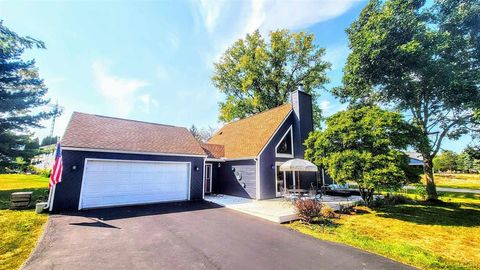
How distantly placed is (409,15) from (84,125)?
21.7m

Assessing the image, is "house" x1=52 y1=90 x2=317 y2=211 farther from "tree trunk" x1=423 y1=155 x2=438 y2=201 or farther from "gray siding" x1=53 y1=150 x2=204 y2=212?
"tree trunk" x1=423 y1=155 x2=438 y2=201

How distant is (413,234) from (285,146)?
851 centimetres

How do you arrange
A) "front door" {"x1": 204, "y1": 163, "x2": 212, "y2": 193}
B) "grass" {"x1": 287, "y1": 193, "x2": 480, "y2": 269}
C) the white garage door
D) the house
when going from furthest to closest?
1. "front door" {"x1": 204, "y1": 163, "x2": 212, "y2": 193}
2. the white garage door
3. the house
4. "grass" {"x1": 287, "y1": 193, "x2": 480, "y2": 269}

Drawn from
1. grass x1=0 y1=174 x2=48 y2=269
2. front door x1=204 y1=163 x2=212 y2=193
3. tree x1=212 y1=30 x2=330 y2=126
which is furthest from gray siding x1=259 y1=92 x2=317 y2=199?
tree x1=212 y1=30 x2=330 y2=126

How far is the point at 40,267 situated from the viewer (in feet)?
14.2

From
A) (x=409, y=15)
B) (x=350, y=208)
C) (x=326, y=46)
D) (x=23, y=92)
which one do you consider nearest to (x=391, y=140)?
(x=350, y=208)

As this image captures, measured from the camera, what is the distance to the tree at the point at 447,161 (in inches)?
1839

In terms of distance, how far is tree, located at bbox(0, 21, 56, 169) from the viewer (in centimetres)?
1648

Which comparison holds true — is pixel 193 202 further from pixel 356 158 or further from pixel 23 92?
pixel 23 92

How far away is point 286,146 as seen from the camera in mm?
14906

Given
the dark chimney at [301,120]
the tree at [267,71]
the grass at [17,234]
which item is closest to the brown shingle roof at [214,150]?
the dark chimney at [301,120]

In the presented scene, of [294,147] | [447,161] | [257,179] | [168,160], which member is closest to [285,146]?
[294,147]

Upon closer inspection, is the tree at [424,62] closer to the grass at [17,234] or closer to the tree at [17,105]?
the grass at [17,234]

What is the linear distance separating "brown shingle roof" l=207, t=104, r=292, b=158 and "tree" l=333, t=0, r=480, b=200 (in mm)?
6783
